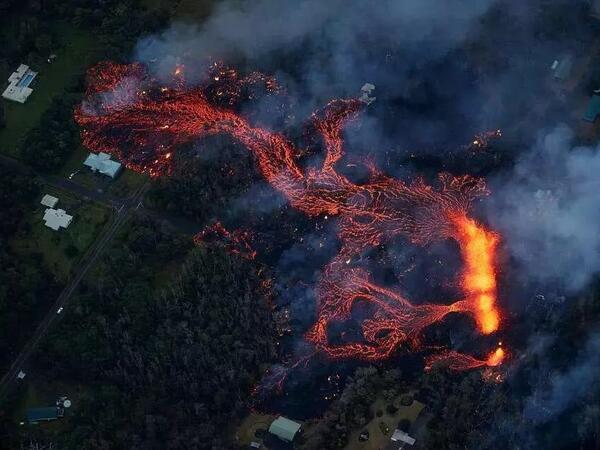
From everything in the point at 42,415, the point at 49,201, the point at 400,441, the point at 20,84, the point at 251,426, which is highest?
the point at 20,84

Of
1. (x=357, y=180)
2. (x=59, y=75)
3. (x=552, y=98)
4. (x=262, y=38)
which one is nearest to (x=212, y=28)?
(x=262, y=38)

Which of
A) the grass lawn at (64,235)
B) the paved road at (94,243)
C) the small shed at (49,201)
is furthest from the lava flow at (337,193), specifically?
the small shed at (49,201)

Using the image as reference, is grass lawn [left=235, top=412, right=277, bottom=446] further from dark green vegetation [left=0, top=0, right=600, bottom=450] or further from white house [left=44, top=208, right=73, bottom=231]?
white house [left=44, top=208, right=73, bottom=231]

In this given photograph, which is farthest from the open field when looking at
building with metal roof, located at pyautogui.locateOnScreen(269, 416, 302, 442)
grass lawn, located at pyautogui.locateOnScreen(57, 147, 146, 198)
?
grass lawn, located at pyautogui.locateOnScreen(57, 147, 146, 198)

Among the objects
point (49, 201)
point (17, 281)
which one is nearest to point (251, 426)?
point (17, 281)

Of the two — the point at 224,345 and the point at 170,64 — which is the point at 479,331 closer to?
the point at 224,345

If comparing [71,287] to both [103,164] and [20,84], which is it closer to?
[103,164]
